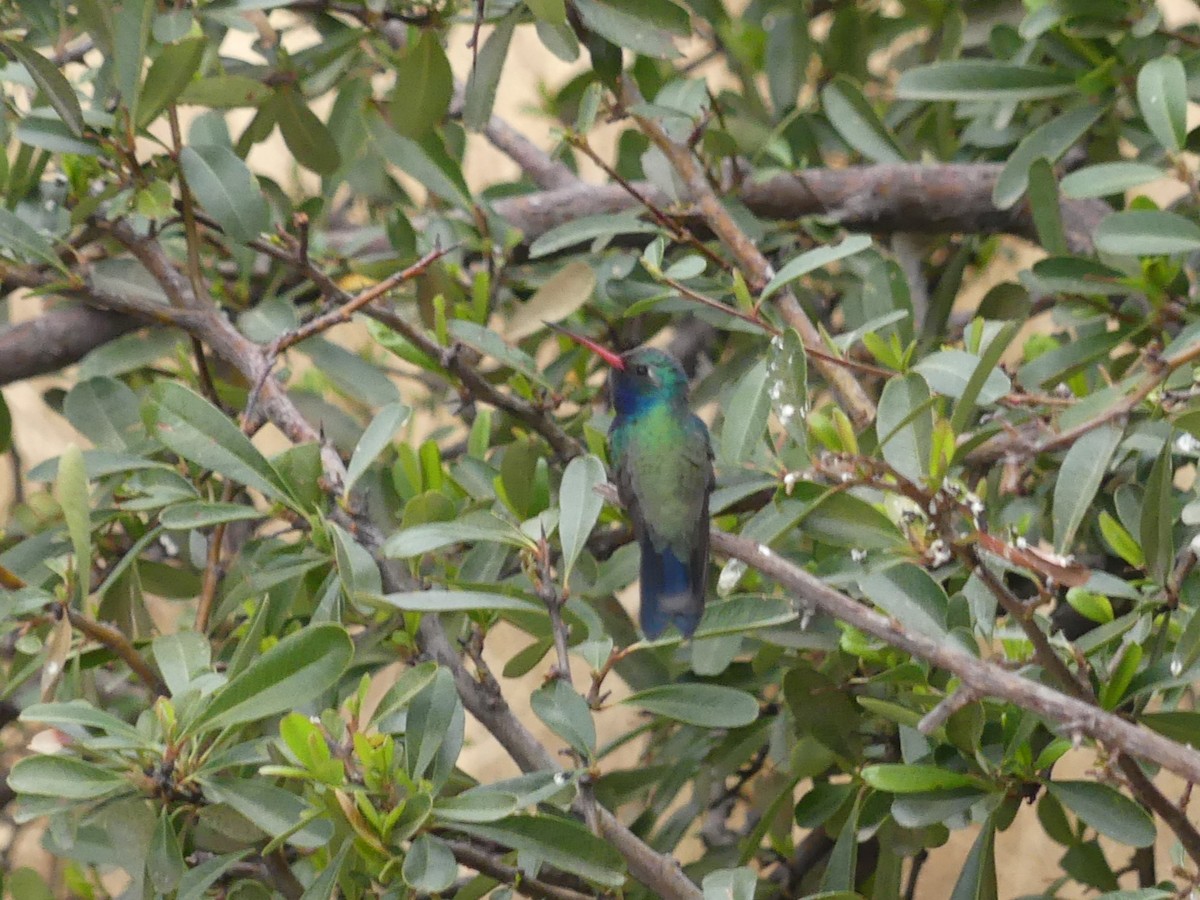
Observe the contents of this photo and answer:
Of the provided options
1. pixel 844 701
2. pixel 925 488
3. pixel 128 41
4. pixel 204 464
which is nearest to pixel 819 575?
pixel 844 701

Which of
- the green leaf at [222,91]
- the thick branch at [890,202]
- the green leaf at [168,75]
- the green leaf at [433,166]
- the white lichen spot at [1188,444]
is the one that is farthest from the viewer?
the thick branch at [890,202]

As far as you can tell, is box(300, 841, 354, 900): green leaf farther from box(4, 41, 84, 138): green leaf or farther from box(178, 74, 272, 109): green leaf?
box(178, 74, 272, 109): green leaf

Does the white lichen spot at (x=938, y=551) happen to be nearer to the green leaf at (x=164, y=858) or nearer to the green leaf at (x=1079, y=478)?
the green leaf at (x=1079, y=478)

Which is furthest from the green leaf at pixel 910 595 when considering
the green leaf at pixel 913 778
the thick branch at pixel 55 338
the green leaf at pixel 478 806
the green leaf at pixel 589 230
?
the thick branch at pixel 55 338

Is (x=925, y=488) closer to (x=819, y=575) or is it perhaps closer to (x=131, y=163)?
(x=819, y=575)

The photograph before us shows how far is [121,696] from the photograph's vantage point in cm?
158

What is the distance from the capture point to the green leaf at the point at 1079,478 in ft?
3.54

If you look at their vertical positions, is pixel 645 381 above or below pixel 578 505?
below

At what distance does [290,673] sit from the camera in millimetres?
958

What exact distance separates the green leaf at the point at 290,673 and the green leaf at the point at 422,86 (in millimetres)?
722

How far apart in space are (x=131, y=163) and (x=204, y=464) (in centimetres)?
37

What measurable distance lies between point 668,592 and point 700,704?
0.16 m

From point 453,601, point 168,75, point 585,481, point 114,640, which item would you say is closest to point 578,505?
point 585,481

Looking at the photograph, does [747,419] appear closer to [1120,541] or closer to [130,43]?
[1120,541]
